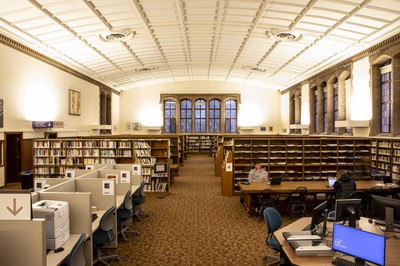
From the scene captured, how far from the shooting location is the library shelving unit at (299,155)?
1098 centimetres

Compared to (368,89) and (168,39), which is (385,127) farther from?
(168,39)

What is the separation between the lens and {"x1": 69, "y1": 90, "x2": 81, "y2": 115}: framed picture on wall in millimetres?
15891

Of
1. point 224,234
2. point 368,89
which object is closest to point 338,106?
point 368,89

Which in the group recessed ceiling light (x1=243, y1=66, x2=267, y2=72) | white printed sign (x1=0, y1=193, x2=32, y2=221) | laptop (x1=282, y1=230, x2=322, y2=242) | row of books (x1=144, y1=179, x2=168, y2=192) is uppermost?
recessed ceiling light (x1=243, y1=66, x2=267, y2=72)

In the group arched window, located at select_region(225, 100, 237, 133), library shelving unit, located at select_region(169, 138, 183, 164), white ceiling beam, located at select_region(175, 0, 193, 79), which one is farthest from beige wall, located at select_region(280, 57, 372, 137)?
arched window, located at select_region(225, 100, 237, 133)

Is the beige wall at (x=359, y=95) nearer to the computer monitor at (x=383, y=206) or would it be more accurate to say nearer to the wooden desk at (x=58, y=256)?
the computer monitor at (x=383, y=206)

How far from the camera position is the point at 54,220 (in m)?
3.92

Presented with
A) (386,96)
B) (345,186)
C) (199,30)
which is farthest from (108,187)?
(386,96)

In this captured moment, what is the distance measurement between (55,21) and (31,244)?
342 inches

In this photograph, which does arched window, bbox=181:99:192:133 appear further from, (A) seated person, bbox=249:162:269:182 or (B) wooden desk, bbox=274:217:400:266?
(B) wooden desk, bbox=274:217:400:266

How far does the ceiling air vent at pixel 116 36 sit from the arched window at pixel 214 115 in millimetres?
14368

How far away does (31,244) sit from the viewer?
3.32 metres

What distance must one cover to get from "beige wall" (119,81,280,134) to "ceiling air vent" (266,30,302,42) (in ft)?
44.1

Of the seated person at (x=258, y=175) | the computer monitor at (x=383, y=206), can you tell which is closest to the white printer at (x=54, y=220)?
the computer monitor at (x=383, y=206)
